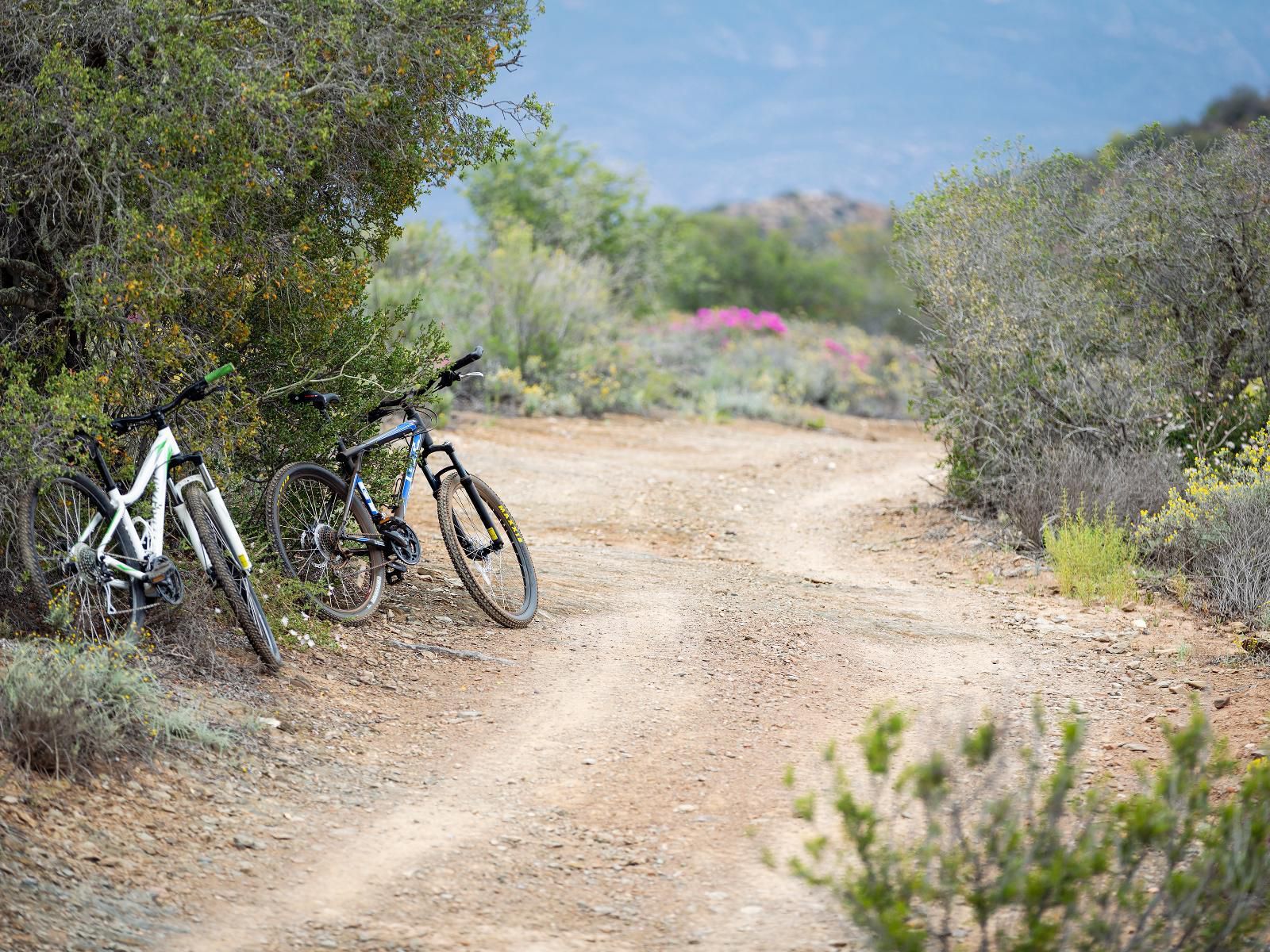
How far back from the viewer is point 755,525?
10391 mm

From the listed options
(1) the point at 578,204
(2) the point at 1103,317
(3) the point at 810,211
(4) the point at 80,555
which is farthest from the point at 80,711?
(3) the point at 810,211

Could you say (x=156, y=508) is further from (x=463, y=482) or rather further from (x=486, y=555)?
(x=486, y=555)

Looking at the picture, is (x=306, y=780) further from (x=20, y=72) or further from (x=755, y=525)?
(x=755, y=525)

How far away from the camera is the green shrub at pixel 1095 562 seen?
7.69m

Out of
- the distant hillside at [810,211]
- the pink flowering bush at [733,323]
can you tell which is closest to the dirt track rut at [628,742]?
the pink flowering bush at [733,323]

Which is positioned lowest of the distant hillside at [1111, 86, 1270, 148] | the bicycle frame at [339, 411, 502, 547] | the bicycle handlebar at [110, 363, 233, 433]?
the bicycle frame at [339, 411, 502, 547]

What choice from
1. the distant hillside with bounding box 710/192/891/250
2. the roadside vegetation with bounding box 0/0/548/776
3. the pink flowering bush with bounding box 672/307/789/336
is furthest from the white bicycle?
the distant hillside with bounding box 710/192/891/250

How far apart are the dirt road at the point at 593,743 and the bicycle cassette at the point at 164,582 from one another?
23.6 inches

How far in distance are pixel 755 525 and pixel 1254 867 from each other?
7.69 meters

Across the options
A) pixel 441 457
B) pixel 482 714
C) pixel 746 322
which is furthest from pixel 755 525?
pixel 746 322

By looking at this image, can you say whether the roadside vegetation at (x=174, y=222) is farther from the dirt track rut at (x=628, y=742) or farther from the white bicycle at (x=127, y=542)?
the dirt track rut at (x=628, y=742)

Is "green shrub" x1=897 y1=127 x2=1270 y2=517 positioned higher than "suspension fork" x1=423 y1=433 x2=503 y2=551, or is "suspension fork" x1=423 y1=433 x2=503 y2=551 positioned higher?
"green shrub" x1=897 y1=127 x2=1270 y2=517

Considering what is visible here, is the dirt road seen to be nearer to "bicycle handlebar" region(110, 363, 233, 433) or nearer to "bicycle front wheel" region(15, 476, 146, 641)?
"bicycle front wheel" region(15, 476, 146, 641)

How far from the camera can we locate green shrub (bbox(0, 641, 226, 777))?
3957mm
